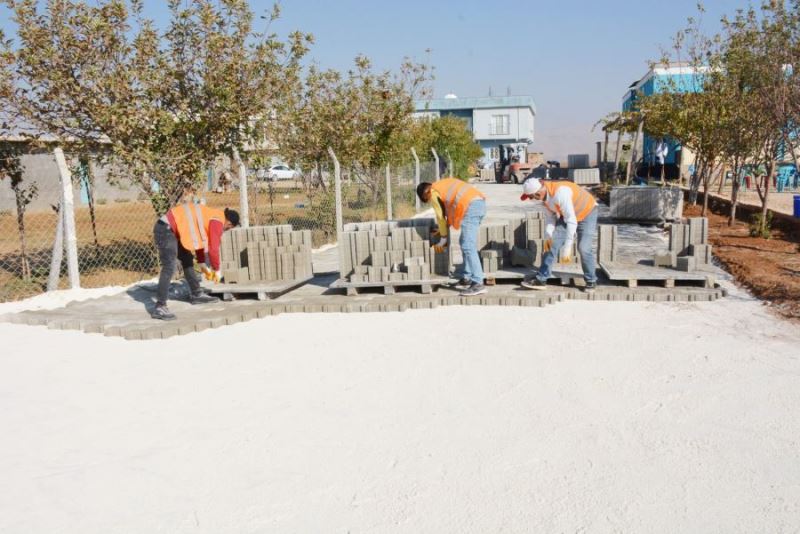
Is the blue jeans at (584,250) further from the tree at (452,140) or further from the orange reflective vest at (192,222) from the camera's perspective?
the tree at (452,140)

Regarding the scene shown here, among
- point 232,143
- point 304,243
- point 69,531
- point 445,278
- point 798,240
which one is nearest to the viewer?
point 69,531

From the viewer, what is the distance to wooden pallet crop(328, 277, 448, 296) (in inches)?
340

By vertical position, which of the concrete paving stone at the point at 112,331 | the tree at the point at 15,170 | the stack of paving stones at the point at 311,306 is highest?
the tree at the point at 15,170

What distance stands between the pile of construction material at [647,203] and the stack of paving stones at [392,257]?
8.58 metres

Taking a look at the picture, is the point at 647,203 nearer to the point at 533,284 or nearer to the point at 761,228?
the point at 761,228

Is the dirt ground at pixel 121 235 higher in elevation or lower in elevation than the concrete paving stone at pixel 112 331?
higher

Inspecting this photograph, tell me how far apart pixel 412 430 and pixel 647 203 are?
13137 mm

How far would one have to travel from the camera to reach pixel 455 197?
8352mm

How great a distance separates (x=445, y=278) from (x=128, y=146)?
5130mm

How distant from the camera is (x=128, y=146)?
10.2 m

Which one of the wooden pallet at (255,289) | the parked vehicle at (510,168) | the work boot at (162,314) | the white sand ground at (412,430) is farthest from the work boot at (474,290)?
the parked vehicle at (510,168)

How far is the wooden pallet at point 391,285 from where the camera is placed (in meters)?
8.62

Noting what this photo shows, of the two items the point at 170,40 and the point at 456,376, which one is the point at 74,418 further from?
the point at 170,40

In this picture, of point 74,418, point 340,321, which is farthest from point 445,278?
point 74,418
